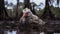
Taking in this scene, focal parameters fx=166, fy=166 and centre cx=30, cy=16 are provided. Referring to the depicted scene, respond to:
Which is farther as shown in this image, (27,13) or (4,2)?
(4,2)

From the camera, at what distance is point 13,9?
2.06 m

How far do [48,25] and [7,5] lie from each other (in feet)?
1.86

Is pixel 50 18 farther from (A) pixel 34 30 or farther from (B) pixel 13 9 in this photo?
(B) pixel 13 9

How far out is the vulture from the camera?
74.2 inches

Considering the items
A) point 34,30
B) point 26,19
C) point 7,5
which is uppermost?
point 7,5

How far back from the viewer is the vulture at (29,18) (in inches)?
74.2

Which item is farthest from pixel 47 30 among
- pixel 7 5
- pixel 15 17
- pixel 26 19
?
pixel 7 5

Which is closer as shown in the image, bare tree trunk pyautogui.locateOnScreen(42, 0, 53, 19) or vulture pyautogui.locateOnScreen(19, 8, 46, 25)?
vulture pyautogui.locateOnScreen(19, 8, 46, 25)

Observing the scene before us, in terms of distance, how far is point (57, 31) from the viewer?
185cm

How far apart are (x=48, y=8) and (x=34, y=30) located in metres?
0.37

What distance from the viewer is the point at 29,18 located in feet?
6.27

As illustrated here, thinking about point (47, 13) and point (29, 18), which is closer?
point (29, 18)

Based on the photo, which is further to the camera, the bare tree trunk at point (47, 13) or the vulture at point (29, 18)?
the bare tree trunk at point (47, 13)

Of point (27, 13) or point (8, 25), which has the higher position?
point (27, 13)
